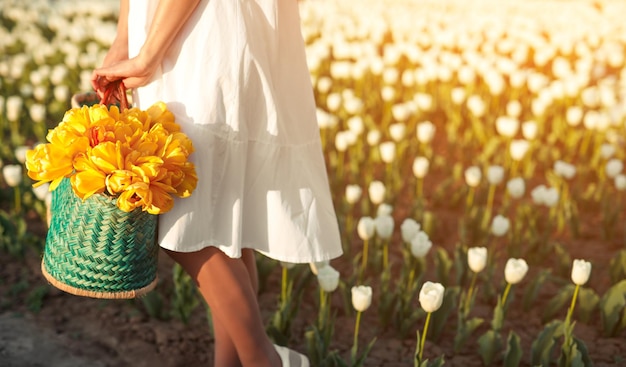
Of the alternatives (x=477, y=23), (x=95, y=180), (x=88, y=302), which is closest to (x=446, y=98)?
(x=477, y=23)

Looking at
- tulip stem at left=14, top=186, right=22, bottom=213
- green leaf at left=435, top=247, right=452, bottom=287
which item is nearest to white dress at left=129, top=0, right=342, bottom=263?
green leaf at left=435, top=247, right=452, bottom=287

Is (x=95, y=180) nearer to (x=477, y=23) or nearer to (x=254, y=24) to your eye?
(x=254, y=24)

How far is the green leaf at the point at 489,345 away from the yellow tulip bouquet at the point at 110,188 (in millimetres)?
1327

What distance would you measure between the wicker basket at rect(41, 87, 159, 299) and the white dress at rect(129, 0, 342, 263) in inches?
3.5

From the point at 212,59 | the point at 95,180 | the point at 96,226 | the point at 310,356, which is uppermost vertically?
the point at 212,59

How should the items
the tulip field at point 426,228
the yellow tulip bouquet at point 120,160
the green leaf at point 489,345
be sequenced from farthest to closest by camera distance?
the tulip field at point 426,228 < the green leaf at point 489,345 < the yellow tulip bouquet at point 120,160

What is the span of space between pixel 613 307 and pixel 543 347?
46cm

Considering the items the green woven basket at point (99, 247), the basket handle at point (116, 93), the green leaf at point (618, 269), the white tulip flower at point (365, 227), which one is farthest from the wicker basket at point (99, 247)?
the green leaf at point (618, 269)

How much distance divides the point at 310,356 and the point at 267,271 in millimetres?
652

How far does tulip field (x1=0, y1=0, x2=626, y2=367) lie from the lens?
2922 millimetres

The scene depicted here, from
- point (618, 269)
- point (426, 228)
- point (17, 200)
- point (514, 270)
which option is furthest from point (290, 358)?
point (17, 200)

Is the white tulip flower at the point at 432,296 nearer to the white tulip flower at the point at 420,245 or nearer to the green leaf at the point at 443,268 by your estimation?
the white tulip flower at the point at 420,245

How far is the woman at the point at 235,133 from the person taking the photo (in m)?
2.00

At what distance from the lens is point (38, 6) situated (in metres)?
7.79
